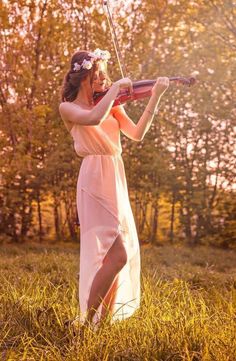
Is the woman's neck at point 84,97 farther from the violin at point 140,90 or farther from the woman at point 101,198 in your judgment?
the violin at point 140,90

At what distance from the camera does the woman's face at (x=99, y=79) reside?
4.00 metres

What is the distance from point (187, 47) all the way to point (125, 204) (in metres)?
6.83

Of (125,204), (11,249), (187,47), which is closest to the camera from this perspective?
(125,204)

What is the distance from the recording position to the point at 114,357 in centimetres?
321

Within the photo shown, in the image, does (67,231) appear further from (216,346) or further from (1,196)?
(216,346)

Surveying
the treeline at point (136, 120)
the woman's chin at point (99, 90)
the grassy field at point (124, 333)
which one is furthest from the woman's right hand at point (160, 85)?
the treeline at point (136, 120)

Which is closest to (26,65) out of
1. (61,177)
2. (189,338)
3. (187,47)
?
(61,177)

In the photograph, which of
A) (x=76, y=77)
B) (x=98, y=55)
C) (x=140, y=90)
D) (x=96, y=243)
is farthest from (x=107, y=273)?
(x=98, y=55)

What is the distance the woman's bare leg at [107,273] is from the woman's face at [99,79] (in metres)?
0.84

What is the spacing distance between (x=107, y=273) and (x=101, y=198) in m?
0.40

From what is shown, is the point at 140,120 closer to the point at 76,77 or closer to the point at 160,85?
the point at 160,85

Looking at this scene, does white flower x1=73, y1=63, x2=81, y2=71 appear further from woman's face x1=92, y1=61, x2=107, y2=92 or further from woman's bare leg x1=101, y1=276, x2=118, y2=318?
woman's bare leg x1=101, y1=276, x2=118, y2=318

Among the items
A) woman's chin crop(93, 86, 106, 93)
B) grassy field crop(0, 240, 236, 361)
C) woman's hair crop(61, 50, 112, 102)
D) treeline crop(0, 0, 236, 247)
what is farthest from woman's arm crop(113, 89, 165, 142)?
treeline crop(0, 0, 236, 247)

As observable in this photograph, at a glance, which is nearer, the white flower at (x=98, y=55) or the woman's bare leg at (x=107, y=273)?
the woman's bare leg at (x=107, y=273)
